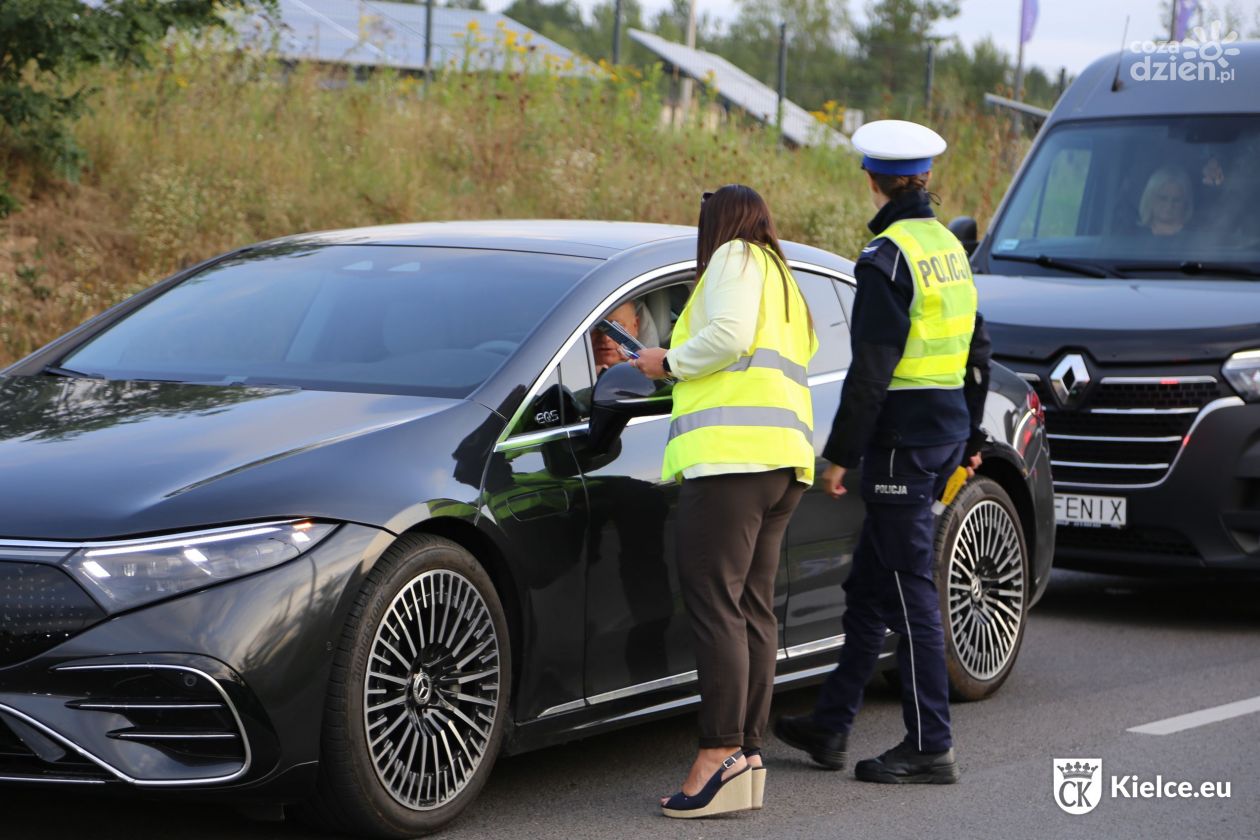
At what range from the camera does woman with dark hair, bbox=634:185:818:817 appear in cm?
509

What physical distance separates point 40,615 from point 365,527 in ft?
2.59

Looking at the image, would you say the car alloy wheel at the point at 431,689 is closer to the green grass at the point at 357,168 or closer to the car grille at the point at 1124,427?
the car grille at the point at 1124,427

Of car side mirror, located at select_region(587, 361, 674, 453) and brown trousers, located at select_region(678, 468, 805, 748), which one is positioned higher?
car side mirror, located at select_region(587, 361, 674, 453)

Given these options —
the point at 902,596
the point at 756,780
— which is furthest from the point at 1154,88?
the point at 756,780

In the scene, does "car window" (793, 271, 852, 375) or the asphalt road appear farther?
"car window" (793, 271, 852, 375)

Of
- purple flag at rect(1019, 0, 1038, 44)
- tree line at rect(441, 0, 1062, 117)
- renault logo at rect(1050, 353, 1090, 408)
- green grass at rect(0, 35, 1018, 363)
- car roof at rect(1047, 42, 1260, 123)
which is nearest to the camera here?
renault logo at rect(1050, 353, 1090, 408)

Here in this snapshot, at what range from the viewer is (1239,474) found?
324 inches

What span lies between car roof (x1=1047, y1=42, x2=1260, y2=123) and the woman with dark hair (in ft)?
17.7

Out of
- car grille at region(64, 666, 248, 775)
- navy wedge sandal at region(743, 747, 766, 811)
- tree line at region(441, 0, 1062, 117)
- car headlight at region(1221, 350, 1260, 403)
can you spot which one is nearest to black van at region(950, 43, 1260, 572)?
car headlight at region(1221, 350, 1260, 403)

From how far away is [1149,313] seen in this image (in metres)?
8.52

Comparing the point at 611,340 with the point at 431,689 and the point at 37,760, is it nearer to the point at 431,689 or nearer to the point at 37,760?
the point at 431,689

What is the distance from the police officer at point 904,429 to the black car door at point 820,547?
21cm

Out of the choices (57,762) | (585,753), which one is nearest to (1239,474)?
(585,753)

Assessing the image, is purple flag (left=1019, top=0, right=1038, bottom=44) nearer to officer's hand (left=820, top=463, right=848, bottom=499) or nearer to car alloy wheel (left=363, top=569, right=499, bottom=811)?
officer's hand (left=820, top=463, right=848, bottom=499)
